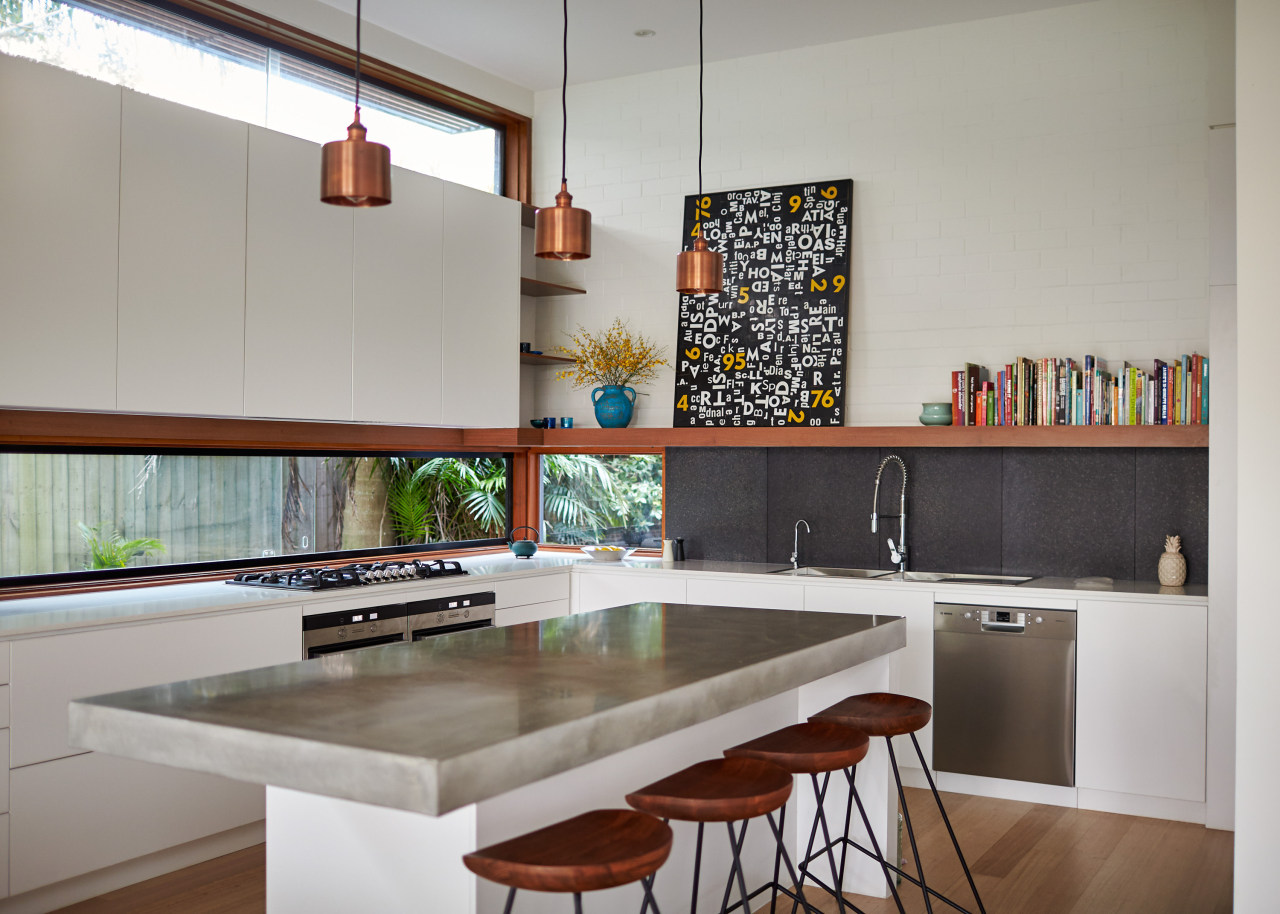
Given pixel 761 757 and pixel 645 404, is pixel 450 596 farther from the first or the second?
pixel 761 757

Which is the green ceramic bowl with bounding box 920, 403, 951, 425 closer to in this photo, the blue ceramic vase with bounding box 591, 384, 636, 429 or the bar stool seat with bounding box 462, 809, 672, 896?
the blue ceramic vase with bounding box 591, 384, 636, 429

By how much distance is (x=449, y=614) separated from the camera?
16.7 ft

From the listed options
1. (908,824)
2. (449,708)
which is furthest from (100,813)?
(908,824)

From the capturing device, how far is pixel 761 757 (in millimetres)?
2889

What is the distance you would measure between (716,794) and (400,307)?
3.30 meters

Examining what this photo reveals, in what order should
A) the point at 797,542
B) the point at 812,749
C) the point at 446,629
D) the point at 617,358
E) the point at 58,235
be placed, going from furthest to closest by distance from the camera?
the point at 617,358 → the point at 797,542 → the point at 446,629 → the point at 58,235 → the point at 812,749

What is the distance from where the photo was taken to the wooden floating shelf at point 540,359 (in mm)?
6246

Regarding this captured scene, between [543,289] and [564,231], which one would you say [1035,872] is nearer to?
→ [564,231]

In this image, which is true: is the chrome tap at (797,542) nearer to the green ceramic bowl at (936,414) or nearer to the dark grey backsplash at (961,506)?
the dark grey backsplash at (961,506)

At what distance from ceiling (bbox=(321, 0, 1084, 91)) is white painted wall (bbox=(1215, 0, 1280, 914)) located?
265 cm

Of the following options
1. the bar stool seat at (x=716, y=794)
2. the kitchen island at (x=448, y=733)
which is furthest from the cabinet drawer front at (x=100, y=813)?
the bar stool seat at (x=716, y=794)

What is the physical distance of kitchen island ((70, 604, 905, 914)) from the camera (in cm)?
200

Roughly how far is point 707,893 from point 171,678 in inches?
77.8

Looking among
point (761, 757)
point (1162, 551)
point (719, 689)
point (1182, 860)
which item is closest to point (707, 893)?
point (761, 757)
